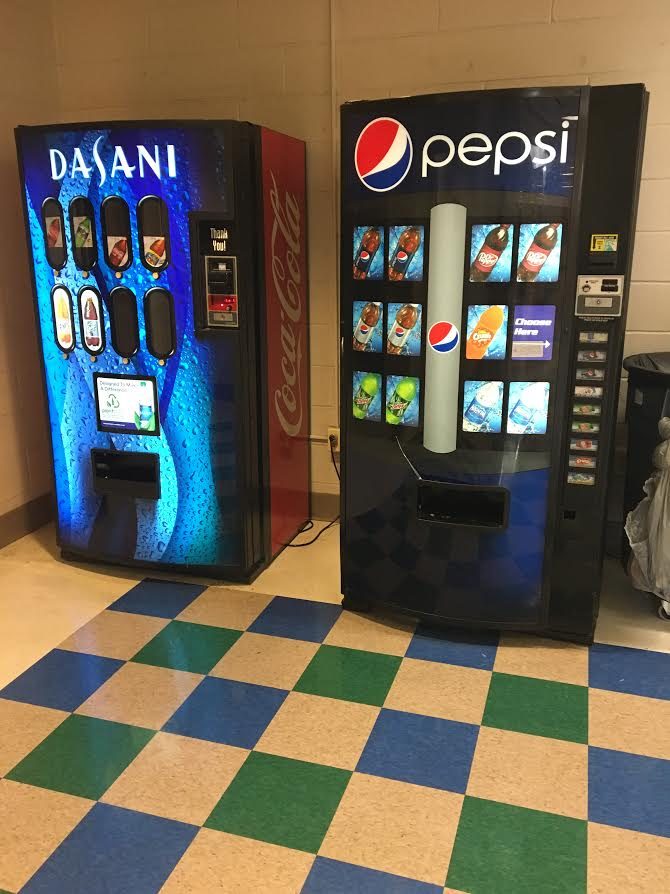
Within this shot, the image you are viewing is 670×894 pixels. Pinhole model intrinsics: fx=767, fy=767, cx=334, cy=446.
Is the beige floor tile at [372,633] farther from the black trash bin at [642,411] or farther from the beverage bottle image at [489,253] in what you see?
the beverage bottle image at [489,253]

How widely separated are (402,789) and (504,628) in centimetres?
77

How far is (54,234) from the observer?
2787 mm

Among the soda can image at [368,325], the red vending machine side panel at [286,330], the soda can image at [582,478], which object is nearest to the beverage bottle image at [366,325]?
the soda can image at [368,325]

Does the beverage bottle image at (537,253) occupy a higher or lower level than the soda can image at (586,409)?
higher

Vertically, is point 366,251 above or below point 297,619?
above

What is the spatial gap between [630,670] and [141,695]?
149 cm

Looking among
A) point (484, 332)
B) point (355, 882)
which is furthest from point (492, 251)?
point (355, 882)

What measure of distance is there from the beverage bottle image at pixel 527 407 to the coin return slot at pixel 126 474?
1356 mm

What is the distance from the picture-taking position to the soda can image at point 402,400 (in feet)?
7.86

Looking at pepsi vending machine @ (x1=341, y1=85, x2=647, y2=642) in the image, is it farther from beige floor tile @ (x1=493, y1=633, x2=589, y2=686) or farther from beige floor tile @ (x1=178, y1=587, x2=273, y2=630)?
beige floor tile @ (x1=178, y1=587, x2=273, y2=630)

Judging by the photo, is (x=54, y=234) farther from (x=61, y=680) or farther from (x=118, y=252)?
(x=61, y=680)

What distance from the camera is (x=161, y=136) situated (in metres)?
2.56

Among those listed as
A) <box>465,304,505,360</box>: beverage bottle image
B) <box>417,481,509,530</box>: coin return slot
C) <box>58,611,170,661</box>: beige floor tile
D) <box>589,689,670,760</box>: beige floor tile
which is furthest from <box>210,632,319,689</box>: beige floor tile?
<box>465,304,505,360</box>: beverage bottle image

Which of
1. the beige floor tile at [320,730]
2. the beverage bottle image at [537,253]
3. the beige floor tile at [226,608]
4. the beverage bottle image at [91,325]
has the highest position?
the beverage bottle image at [537,253]
